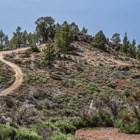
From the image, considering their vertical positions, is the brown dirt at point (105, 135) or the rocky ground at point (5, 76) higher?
the rocky ground at point (5, 76)

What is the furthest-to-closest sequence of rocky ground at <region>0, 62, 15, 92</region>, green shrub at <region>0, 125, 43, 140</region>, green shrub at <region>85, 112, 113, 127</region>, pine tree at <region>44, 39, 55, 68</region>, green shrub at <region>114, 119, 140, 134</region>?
pine tree at <region>44, 39, 55, 68</region> → rocky ground at <region>0, 62, 15, 92</region> → green shrub at <region>85, 112, 113, 127</region> → green shrub at <region>114, 119, 140, 134</region> → green shrub at <region>0, 125, 43, 140</region>

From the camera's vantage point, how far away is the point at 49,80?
51.4 m

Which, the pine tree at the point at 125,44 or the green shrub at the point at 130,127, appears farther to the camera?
the pine tree at the point at 125,44

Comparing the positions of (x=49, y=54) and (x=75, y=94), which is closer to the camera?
(x=75, y=94)

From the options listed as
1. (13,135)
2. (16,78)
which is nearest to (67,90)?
(16,78)

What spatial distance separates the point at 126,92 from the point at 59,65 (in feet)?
59.6

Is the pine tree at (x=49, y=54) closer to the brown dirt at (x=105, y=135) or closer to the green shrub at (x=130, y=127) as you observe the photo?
the brown dirt at (x=105, y=135)

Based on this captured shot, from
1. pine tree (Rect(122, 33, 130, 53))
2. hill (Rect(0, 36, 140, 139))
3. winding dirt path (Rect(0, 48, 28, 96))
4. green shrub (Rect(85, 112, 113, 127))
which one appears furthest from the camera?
pine tree (Rect(122, 33, 130, 53))

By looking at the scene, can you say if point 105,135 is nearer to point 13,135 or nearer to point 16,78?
point 13,135

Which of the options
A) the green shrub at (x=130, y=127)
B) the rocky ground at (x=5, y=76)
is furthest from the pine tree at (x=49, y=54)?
the green shrub at (x=130, y=127)

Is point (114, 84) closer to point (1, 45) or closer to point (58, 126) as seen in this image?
point (58, 126)

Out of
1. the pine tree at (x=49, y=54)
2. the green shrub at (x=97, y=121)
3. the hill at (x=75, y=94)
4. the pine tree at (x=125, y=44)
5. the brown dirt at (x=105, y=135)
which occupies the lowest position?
the brown dirt at (x=105, y=135)

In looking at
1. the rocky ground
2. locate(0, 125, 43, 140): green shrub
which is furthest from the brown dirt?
the rocky ground

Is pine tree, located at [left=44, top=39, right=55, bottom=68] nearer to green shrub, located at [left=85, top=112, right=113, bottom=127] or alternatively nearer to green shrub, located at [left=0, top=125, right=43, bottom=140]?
green shrub, located at [left=85, top=112, right=113, bottom=127]
